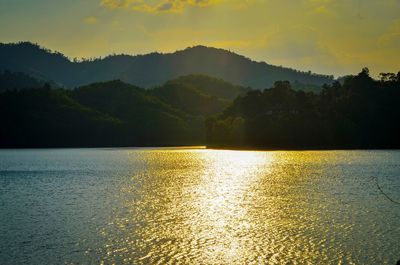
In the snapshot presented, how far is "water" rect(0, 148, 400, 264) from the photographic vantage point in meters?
43.8

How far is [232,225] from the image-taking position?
59438 millimetres

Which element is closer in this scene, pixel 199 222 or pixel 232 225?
pixel 232 225

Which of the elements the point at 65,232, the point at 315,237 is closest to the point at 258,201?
the point at 315,237

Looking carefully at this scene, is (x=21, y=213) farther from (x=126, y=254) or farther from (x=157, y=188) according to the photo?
(x=157, y=188)

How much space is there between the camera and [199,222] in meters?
61.6

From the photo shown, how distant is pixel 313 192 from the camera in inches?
3671

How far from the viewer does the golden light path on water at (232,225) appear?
4378 cm

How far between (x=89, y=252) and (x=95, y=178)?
82.6m

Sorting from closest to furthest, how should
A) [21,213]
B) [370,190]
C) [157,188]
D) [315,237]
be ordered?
[315,237], [21,213], [370,190], [157,188]

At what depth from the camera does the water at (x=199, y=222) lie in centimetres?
4384

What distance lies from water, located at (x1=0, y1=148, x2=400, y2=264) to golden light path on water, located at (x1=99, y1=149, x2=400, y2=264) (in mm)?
115

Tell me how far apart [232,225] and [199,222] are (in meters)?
4.73

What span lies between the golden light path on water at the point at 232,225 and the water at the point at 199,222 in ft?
0.38

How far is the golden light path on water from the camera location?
4378 centimetres
